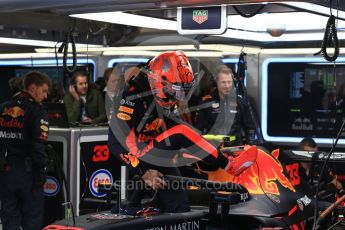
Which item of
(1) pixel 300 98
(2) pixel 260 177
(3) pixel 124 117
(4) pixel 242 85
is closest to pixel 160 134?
(3) pixel 124 117

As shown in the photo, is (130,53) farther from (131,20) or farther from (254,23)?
(131,20)

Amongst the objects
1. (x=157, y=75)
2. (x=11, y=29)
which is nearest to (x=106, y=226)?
(x=157, y=75)

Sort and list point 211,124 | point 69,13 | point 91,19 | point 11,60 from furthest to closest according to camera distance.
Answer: point 11,60 → point 211,124 → point 91,19 → point 69,13

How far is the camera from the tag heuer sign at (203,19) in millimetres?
4469

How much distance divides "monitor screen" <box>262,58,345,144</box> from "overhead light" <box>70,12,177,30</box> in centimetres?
322

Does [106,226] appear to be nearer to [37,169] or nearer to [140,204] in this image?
[140,204]

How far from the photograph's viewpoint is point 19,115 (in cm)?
552

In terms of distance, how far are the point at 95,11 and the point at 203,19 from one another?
75 centimetres

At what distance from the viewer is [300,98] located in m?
9.34

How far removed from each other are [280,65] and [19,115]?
197 inches

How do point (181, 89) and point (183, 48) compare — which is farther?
point (183, 48)

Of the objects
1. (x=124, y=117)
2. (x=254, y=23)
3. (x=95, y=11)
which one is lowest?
(x=124, y=117)

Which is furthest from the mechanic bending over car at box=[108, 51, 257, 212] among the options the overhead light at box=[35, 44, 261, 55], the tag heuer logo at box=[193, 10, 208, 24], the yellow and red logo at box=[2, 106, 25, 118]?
the overhead light at box=[35, 44, 261, 55]

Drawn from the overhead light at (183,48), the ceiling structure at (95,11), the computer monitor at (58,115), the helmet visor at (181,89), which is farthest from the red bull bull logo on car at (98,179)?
the helmet visor at (181,89)
